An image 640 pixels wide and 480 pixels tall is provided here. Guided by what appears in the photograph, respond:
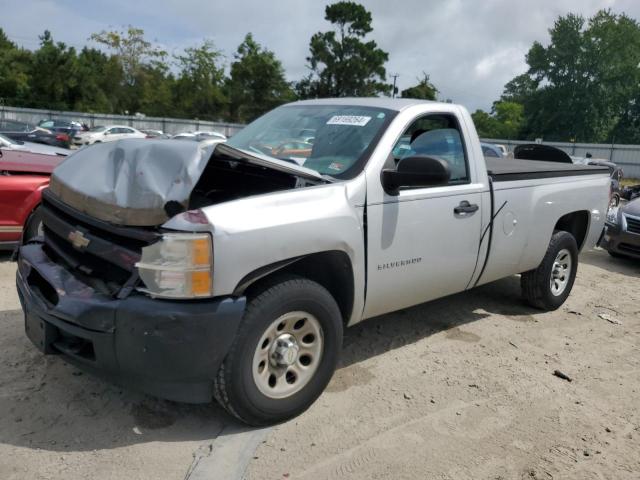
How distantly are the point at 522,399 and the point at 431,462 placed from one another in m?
1.03

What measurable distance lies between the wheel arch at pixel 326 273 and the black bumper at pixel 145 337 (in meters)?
0.27

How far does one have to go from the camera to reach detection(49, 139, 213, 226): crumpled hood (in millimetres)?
2770

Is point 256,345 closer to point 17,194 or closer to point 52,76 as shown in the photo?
point 17,194

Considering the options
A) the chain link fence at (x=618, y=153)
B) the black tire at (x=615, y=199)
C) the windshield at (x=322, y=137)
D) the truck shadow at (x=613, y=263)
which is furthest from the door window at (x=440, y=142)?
the chain link fence at (x=618, y=153)

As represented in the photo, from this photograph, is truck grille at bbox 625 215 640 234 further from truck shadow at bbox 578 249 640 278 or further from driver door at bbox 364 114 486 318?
driver door at bbox 364 114 486 318

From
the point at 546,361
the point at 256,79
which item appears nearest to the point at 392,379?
the point at 546,361

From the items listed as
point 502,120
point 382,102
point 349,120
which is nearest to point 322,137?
point 349,120

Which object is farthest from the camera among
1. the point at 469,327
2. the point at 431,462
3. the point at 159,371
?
the point at 469,327

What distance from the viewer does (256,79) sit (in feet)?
187

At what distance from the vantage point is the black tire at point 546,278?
16.8 ft

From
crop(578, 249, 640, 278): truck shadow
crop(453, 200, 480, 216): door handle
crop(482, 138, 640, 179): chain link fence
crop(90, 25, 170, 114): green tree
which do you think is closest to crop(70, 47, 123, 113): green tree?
crop(90, 25, 170, 114): green tree

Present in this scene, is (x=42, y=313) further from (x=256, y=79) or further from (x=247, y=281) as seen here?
(x=256, y=79)

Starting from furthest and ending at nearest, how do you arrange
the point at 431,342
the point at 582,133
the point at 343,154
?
the point at 582,133 < the point at 431,342 < the point at 343,154

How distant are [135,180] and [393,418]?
1978mm
